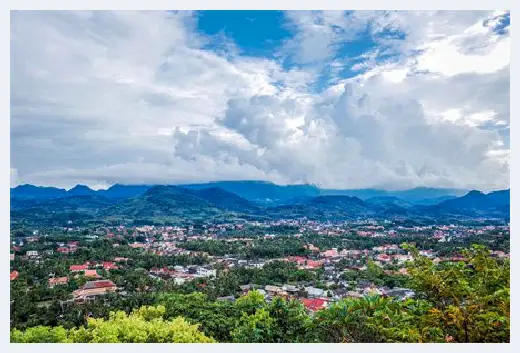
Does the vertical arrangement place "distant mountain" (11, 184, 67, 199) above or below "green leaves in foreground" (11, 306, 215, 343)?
above

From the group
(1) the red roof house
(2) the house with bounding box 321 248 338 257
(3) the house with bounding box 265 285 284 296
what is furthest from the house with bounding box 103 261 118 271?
(2) the house with bounding box 321 248 338 257

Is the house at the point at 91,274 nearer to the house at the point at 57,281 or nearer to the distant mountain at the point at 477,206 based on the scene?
the house at the point at 57,281

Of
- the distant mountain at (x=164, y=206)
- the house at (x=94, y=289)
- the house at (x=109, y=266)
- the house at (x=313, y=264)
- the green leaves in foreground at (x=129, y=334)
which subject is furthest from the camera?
the distant mountain at (x=164, y=206)

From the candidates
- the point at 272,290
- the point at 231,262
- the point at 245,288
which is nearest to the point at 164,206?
the point at 231,262

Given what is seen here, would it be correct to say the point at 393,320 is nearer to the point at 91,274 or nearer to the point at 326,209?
the point at 91,274

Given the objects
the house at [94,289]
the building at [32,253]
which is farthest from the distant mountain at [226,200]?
the house at [94,289]

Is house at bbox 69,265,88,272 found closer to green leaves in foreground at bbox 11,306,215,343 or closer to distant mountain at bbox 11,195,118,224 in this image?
distant mountain at bbox 11,195,118,224

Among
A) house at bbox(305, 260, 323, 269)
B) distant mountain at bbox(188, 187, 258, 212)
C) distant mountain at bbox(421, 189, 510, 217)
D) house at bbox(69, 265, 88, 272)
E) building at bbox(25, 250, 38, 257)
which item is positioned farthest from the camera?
distant mountain at bbox(188, 187, 258, 212)
